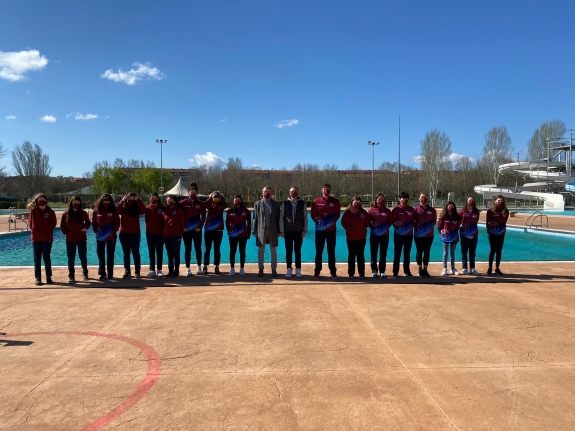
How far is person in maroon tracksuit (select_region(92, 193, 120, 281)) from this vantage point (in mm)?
6984

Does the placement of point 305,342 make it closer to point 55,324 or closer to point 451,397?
point 451,397

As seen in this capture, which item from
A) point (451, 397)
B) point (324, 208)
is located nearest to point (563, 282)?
point (324, 208)

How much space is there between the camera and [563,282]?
6.72m

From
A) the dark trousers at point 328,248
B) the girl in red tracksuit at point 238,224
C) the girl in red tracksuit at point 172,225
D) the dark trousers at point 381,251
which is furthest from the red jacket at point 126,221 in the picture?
the dark trousers at point 381,251

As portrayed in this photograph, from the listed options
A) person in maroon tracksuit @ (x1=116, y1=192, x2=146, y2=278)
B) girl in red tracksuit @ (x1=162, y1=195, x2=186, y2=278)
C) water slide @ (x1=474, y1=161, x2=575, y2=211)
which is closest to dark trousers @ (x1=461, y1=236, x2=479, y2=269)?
girl in red tracksuit @ (x1=162, y1=195, x2=186, y2=278)

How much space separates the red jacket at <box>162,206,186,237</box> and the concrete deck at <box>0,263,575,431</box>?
4.82ft

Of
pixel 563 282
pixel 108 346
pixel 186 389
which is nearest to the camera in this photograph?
pixel 186 389

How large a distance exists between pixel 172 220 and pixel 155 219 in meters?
0.36

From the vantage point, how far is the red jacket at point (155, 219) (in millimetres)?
7172

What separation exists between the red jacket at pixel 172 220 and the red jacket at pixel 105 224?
0.98 metres

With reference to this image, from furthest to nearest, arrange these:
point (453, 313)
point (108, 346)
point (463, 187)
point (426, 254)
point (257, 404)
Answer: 1. point (463, 187)
2. point (426, 254)
3. point (453, 313)
4. point (108, 346)
5. point (257, 404)

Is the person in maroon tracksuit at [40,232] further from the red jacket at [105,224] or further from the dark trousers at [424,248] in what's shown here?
the dark trousers at [424,248]

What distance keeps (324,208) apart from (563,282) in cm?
467

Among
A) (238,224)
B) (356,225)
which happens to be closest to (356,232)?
(356,225)
